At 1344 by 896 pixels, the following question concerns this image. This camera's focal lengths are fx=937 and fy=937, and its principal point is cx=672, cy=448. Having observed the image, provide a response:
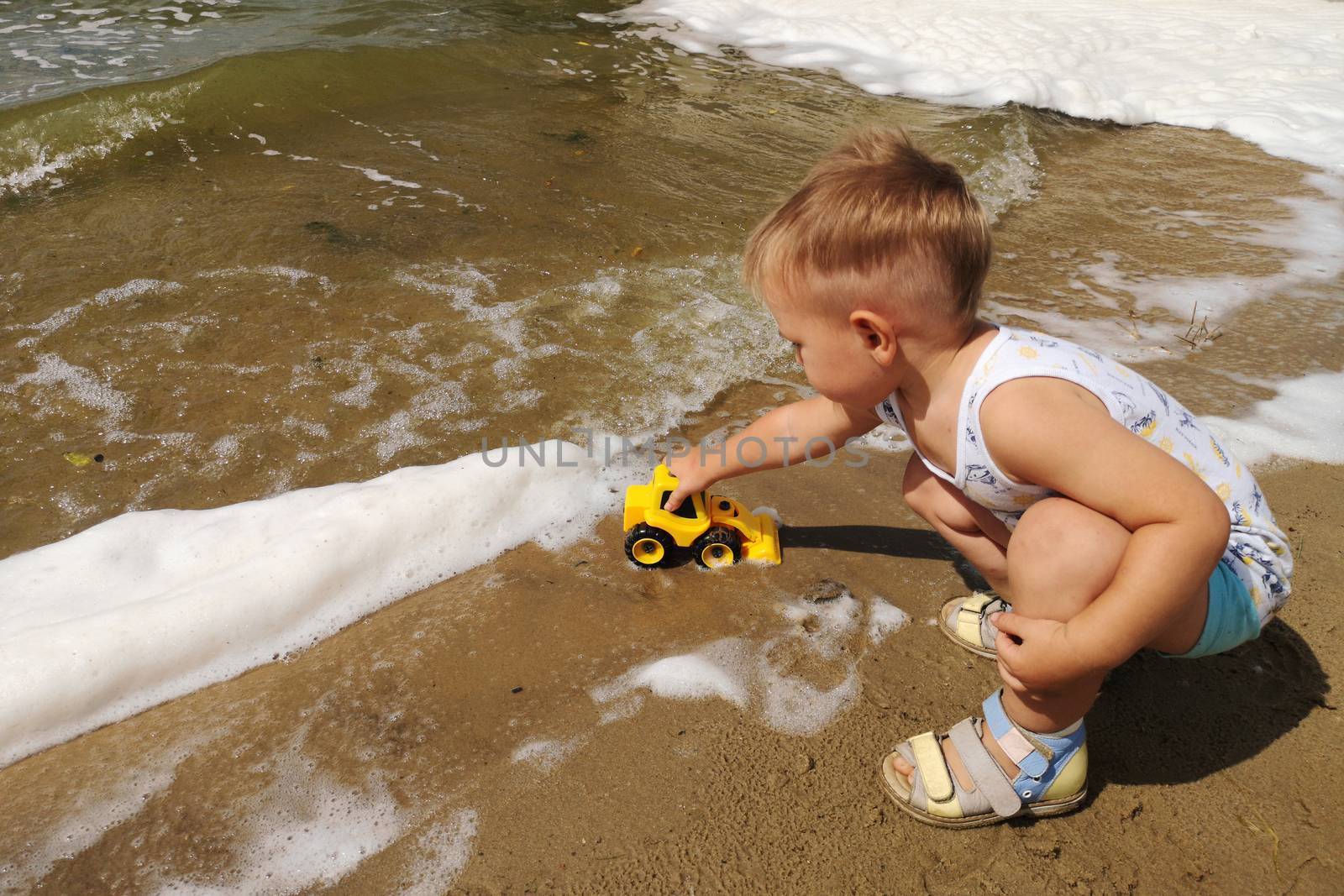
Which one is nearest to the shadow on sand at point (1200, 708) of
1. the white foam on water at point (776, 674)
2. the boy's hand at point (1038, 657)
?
the boy's hand at point (1038, 657)

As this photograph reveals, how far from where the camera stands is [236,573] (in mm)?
2539

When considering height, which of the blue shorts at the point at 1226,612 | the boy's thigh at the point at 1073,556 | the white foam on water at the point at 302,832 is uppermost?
the boy's thigh at the point at 1073,556

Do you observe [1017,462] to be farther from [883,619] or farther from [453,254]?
[453,254]

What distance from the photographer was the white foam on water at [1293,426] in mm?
3145

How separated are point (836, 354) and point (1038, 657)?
700 millimetres

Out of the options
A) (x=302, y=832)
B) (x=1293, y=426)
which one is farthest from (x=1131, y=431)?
(x=1293, y=426)

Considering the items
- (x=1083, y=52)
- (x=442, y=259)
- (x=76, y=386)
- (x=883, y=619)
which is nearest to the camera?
(x=883, y=619)

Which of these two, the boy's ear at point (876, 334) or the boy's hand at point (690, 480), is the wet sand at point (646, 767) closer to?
the boy's hand at point (690, 480)

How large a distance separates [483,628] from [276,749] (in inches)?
21.9

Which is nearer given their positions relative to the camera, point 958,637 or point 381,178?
point 958,637

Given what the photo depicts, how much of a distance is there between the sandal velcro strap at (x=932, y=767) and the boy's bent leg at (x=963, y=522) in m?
0.43

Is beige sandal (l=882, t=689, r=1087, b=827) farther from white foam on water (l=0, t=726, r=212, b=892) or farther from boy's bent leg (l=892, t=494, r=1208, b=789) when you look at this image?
white foam on water (l=0, t=726, r=212, b=892)

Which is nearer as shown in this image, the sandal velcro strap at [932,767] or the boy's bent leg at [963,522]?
the sandal velcro strap at [932,767]

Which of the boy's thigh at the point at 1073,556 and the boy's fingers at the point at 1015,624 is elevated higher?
the boy's thigh at the point at 1073,556
